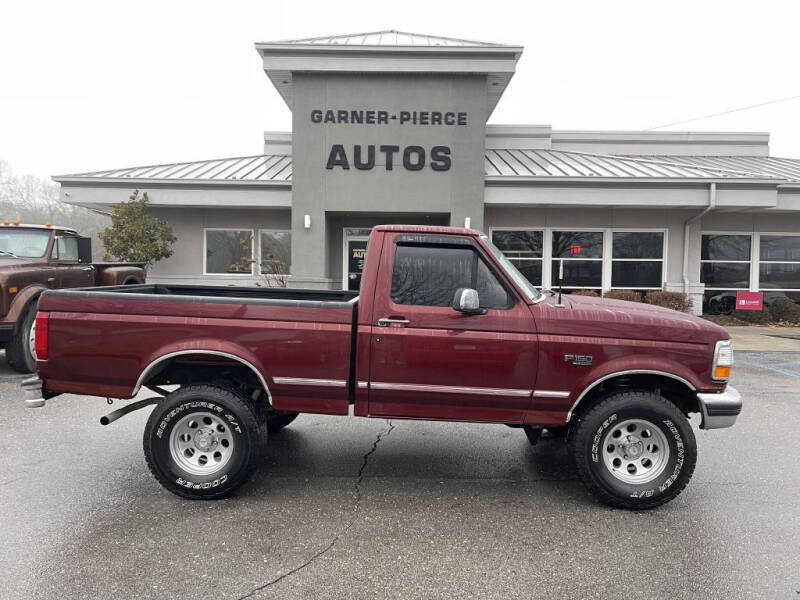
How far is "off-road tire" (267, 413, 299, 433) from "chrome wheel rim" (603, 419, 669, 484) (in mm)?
3077

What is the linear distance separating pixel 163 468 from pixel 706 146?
23.1 metres

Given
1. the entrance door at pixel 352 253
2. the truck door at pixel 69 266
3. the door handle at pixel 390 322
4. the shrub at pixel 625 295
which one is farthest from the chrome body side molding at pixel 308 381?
the entrance door at pixel 352 253

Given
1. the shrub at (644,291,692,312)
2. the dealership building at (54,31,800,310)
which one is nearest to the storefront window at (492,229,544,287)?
the dealership building at (54,31,800,310)

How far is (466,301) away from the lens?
3.87 metres

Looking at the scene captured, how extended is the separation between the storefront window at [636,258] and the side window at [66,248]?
45.4 ft

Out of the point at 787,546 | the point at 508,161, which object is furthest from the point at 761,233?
the point at 787,546

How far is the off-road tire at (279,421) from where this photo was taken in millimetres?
5597

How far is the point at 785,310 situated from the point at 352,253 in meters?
13.2

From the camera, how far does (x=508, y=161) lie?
17406mm

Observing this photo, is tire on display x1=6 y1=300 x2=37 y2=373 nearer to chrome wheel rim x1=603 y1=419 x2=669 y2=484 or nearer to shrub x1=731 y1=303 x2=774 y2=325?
chrome wheel rim x1=603 y1=419 x2=669 y2=484

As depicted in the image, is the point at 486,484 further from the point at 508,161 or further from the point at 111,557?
the point at 508,161

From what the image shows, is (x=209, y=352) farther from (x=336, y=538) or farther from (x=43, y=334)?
(x=336, y=538)

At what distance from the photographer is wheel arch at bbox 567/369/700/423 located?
13.5 ft

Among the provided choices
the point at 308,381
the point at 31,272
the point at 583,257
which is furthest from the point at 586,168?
the point at 308,381
